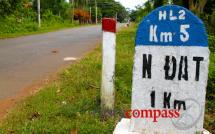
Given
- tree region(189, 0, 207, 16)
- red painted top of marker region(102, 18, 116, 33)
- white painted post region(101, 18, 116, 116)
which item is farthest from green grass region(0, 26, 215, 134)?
tree region(189, 0, 207, 16)

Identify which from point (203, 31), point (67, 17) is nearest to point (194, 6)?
point (203, 31)

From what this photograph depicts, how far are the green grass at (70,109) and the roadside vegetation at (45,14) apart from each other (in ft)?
59.3

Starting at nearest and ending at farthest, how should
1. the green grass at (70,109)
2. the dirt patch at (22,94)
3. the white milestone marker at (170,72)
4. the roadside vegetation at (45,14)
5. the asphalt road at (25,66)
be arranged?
the white milestone marker at (170,72) → the green grass at (70,109) → the dirt patch at (22,94) → the asphalt road at (25,66) → the roadside vegetation at (45,14)

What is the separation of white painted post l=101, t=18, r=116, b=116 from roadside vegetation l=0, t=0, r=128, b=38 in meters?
20.1

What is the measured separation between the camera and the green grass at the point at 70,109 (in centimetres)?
508

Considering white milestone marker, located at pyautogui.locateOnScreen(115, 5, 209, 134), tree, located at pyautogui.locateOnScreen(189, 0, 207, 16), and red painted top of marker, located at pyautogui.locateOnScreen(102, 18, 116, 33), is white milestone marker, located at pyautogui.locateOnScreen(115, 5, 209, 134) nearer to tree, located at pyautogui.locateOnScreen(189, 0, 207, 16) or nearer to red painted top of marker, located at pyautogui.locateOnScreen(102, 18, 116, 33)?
red painted top of marker, located at pyautogui.locateOnScreen(102, 18, 116, 33)

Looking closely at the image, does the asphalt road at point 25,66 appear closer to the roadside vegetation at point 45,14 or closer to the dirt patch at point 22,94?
the dirt patch at point 22,94

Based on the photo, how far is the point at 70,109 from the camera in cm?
575

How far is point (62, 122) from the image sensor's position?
5.29 metres

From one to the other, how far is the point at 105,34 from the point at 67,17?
6052 centimetres

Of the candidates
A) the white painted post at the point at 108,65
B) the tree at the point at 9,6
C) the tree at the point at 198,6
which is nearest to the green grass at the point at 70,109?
the white painted post at the point at 108,65

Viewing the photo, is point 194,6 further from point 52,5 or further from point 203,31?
point 52,5

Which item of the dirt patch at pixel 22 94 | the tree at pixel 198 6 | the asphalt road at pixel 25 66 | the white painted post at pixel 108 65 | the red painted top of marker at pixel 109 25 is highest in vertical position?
the tree at pixel 198 6

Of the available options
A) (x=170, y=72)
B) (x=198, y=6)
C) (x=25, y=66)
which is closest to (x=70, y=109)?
(x=170, y=72)
